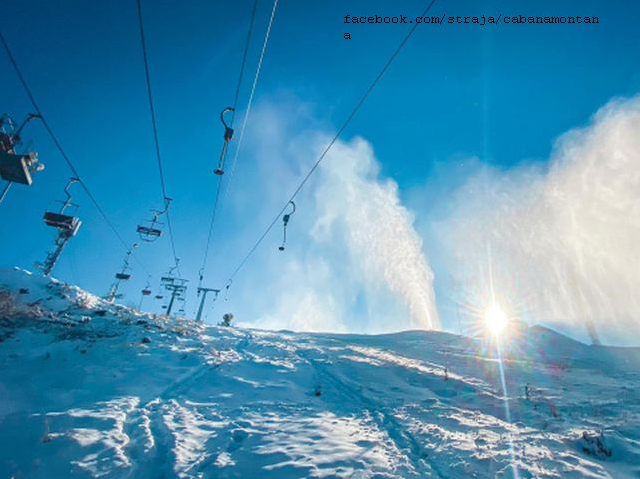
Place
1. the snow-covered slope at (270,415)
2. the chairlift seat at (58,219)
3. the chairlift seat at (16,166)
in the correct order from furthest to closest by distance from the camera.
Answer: the chairlift seat at (58,219), the chairlift seat at (16,166), the snow-covered slope at (270,415)

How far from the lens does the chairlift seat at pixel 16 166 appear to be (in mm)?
12884

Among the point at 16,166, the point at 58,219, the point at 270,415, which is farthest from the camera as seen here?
the point at 58,219

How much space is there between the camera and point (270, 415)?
848 centimetres

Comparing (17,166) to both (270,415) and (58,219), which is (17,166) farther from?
(270,415)

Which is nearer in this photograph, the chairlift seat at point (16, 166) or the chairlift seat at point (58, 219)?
the chairlift seat at point (16, 166)

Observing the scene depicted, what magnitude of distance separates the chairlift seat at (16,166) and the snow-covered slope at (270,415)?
6.92m

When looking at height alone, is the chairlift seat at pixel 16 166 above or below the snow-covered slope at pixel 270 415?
above

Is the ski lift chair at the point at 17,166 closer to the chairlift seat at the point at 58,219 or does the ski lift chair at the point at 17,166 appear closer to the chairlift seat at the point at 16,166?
the chairlift seat at the point at 16,166

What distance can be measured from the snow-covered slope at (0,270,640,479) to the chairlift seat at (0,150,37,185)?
692 centimetres

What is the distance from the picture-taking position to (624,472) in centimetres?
591

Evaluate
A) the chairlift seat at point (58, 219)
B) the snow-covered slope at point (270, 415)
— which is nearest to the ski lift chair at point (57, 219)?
the chairlift seat at point (58, 219)

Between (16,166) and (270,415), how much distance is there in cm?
1529

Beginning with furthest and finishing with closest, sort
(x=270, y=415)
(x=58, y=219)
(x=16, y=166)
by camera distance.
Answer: (x=58, y=219), (x=16, y=166), (x=270, y=415)

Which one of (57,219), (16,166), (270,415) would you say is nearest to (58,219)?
(57,219)
